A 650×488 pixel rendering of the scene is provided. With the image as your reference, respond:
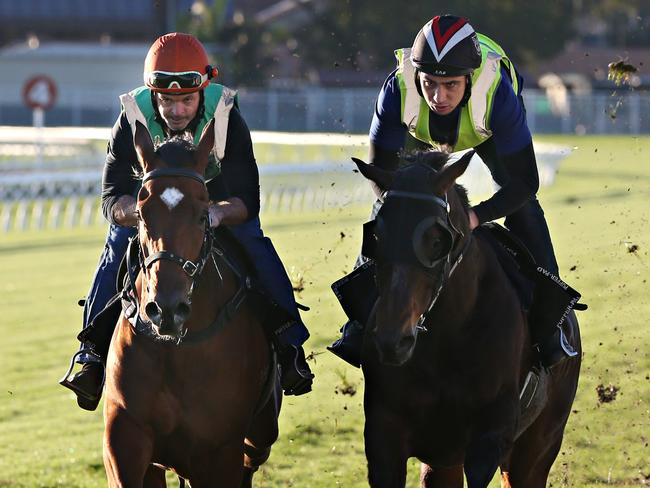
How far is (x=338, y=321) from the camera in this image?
1486cm

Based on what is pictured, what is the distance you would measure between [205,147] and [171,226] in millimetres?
427

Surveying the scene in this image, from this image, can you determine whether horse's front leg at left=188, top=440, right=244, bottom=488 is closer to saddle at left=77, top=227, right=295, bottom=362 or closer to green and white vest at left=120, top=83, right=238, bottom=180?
saddle at left=77, top=227, right=295, bottom=362

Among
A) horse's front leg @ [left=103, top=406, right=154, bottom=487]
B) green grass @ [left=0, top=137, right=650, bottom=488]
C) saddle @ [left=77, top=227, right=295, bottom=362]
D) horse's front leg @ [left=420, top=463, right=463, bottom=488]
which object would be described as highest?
saddle @ [left=77, top=227, right=295, bottom=362]

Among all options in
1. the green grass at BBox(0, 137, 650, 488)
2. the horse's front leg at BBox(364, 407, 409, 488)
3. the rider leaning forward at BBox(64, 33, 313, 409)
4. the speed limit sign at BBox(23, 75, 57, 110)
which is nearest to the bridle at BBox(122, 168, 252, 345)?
the rider leaning forward at BBox(64, 33, 313, 409)

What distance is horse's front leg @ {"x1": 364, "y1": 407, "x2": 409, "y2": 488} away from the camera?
5961mm

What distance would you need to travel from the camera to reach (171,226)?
5.46 metres

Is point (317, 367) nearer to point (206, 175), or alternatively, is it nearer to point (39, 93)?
point (206, 175)

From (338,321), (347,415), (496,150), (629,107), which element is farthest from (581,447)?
(629,107)

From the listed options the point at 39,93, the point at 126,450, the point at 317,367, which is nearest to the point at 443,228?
the point at 126,450

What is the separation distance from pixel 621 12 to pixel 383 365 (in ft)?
213

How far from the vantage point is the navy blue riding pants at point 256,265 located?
21.5 feet

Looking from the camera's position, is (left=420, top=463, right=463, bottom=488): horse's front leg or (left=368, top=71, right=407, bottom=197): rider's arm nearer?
(left=368, top=71, right=407, bottom=197): rider's arm

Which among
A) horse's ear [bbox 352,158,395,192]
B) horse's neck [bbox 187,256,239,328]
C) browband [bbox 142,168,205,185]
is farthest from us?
horse's neck [bbox 187,256,239,328]

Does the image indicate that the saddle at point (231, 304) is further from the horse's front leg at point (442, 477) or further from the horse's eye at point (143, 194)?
the horse's front leg at point (442, 477)
